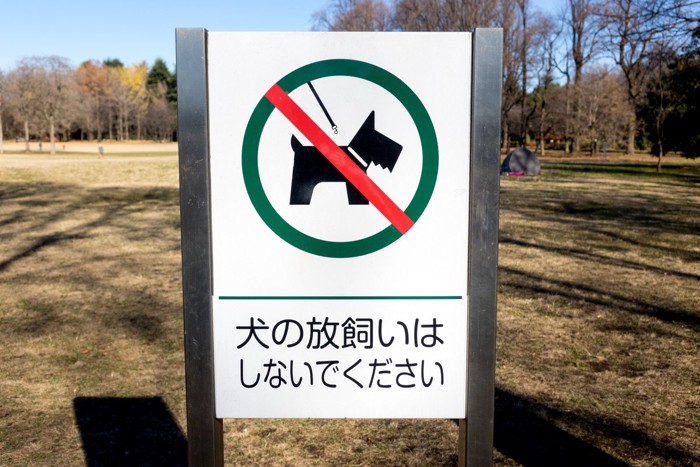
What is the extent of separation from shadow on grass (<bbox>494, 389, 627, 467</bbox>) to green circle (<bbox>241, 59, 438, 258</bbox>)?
2.10 m

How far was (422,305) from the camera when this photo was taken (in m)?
2.22

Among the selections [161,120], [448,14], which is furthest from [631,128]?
[161,120]

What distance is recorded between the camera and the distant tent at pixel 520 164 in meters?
28.1

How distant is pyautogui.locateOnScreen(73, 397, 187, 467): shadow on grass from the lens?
145 inches

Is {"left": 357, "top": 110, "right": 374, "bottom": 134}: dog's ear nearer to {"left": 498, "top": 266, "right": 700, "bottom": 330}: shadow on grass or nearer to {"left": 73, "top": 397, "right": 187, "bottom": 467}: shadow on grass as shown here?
{"left": 73, "top": 397, "right": 187, "bottom": 467}: shadow on grass

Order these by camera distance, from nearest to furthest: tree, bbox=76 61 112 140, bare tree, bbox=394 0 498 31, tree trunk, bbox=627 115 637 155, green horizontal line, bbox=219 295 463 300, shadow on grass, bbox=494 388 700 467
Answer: green horizontal line, bbox=219 295 463 300
shadow on grass, bbox=494 388 700 467
bare tree, bbox=394 0 498 31
tree trunk, bbox=627 115 637 155
tree, bbox=76 61 112 140

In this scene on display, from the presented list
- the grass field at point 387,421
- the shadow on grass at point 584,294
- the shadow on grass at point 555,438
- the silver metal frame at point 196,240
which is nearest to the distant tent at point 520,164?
the grass field at point 387,421

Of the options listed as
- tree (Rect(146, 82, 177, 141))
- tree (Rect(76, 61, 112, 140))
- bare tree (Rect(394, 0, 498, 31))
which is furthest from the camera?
tree (Rect(146, 82, 177, 141))

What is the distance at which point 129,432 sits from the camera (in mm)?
3986

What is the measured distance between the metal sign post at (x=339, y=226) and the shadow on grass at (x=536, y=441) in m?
1.65

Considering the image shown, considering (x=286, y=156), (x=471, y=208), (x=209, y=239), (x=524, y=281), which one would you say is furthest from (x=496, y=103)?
(x=524, y=281)

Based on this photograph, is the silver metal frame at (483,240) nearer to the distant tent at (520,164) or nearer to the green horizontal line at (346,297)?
the green horizontal line at (346,297)

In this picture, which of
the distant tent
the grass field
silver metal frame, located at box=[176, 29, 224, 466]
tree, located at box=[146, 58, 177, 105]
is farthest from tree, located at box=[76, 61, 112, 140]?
silver metal frame, located at box=[176, 29, 224, 466]

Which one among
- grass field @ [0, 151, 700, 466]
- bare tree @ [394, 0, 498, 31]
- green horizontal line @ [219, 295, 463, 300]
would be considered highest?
bare tree @ [394, 0, 498, 31]
